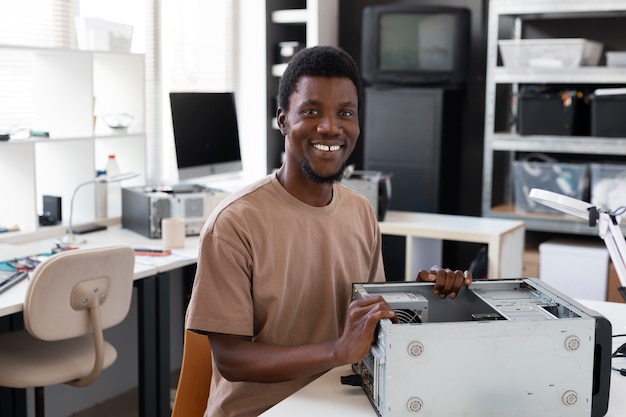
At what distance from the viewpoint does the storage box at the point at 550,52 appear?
4.16 metres

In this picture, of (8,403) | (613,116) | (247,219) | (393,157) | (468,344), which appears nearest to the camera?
(468,344)

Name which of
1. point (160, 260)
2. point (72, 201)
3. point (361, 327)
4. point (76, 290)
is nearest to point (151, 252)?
point (160, 260)

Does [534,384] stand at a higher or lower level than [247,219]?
lower

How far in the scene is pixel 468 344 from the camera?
1337 mm

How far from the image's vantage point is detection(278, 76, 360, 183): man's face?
1.65 m

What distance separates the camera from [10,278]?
2627 millimetres

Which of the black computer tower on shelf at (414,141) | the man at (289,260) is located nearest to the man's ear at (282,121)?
the man at (289,260)

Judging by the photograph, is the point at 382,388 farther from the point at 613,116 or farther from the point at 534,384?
the point at 613,116

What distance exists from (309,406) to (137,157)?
2555 mm

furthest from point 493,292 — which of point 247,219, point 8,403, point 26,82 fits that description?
point 26,82

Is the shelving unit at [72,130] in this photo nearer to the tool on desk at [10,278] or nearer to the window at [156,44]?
the window at [156,44]

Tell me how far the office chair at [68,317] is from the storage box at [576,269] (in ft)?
7.72

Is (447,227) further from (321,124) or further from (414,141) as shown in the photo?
(321,124)

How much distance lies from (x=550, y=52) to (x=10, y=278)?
298 cm
